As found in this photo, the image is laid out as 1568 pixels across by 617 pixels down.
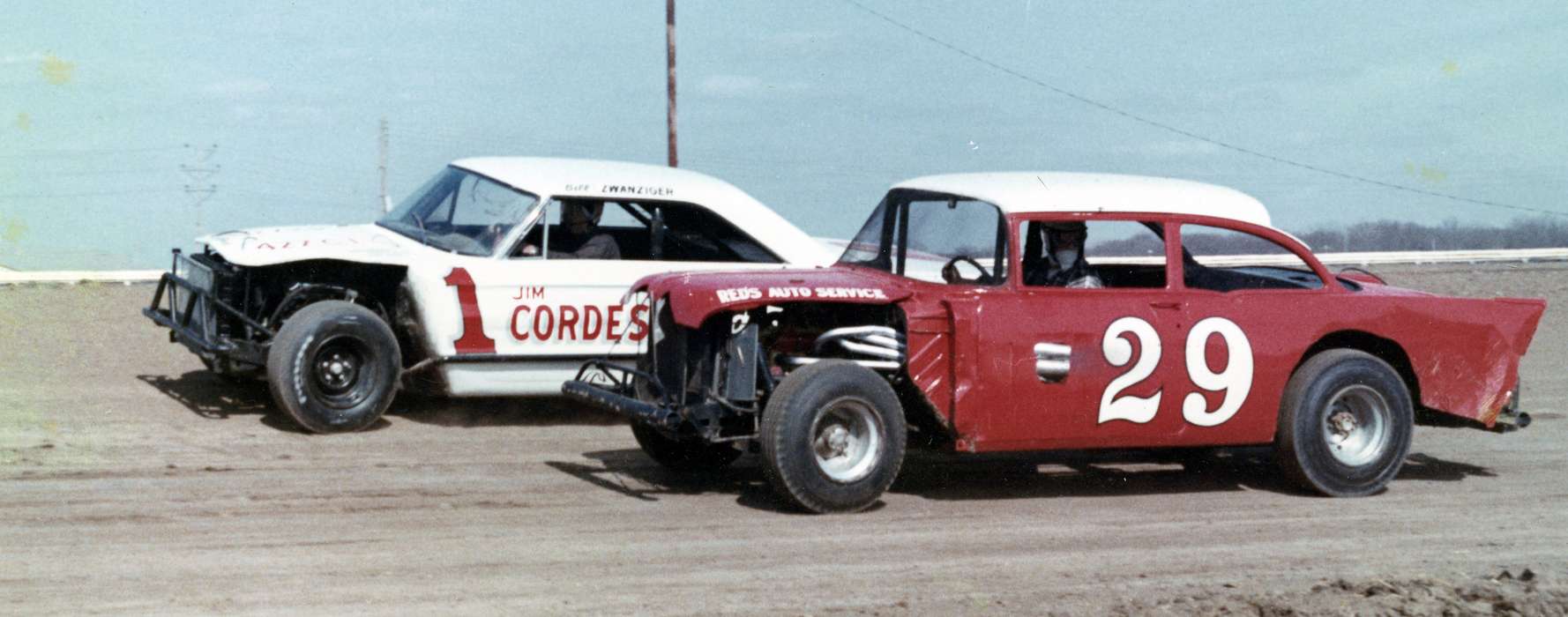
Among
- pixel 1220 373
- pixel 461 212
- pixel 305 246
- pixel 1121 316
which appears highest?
pixel 461 212

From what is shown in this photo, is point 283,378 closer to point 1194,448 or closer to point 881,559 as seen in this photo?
point 881,559

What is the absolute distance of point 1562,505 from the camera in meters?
8.39

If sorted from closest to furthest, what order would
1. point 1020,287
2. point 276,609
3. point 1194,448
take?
point 276,609 < point 1020,287 < point 1194,448

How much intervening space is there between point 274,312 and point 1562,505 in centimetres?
758

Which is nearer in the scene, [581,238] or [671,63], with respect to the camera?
[581,238]

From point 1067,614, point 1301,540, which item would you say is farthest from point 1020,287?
point 1067,614

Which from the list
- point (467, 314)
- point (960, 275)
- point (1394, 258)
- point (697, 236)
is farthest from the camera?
point (1394, 258)

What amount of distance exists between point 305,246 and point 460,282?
0.97m

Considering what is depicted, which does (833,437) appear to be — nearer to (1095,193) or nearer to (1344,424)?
(1095,193)

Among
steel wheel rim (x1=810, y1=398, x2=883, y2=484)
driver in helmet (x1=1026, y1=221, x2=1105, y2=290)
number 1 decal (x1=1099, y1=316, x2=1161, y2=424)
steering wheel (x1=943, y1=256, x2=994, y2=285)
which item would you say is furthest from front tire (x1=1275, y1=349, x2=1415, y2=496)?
steel wheel rim (x1=810, y1=398, x2=883, y2=484)

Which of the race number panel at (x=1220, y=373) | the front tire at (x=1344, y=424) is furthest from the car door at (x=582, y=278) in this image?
the front tire at (x=1344, y=424)

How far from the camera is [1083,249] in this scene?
28.0 feet

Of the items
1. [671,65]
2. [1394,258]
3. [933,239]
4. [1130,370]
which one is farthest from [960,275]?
[1394,258]

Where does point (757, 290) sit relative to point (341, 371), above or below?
above
